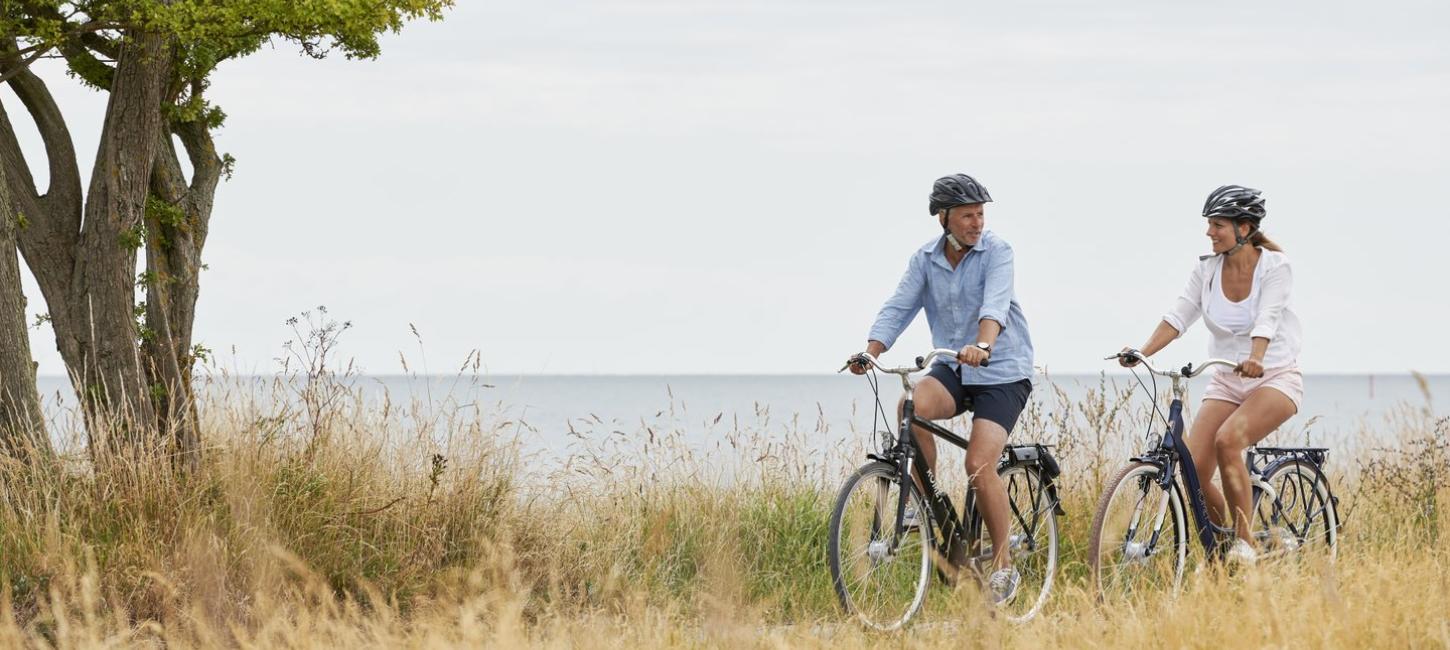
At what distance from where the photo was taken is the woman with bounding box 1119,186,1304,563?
22.0 ft

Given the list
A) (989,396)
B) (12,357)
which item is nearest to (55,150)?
(12,357)

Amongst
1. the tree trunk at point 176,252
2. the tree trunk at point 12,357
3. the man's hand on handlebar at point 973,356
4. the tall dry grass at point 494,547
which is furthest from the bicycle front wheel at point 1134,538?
the tree trunk at point 12,357

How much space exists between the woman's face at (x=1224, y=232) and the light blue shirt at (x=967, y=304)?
1102 millimetres

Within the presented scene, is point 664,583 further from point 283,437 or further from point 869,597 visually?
point 283,437

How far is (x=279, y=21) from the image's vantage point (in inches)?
320

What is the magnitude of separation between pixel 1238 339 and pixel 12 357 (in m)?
6.81

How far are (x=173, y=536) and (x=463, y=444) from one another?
60.3 inches

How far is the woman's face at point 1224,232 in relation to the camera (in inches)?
268

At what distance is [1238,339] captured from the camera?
688cm

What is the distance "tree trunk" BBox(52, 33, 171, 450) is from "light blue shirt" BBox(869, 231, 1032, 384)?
4.64 meters

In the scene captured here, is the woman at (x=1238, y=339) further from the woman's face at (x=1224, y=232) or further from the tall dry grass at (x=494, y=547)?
the tall dry grass at (x=494, y=547)

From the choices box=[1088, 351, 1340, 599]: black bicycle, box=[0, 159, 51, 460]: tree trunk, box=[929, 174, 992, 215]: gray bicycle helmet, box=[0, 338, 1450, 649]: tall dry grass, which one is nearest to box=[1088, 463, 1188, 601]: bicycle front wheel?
box=[1088, 351, 1340, 599]: black bicycle

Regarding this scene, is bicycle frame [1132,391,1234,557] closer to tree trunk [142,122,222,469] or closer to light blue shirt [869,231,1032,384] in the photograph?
light blue shirt [869,231,1032,384]

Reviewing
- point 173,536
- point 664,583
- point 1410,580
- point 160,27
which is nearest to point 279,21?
point 160,27
